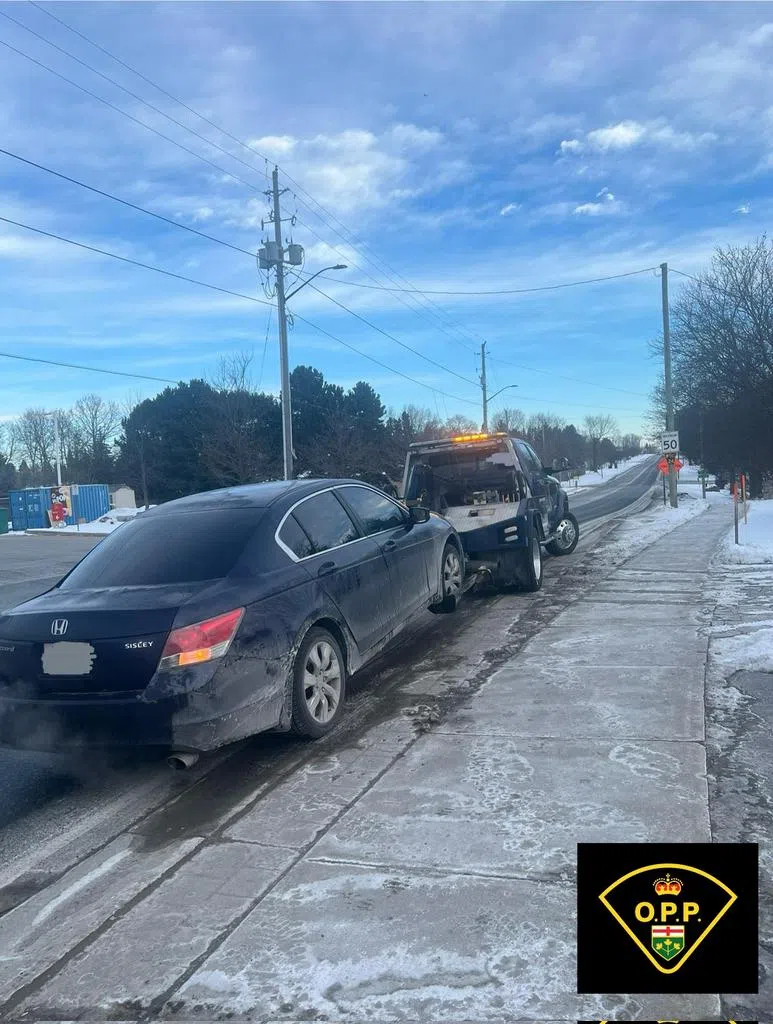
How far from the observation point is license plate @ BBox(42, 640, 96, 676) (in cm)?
425

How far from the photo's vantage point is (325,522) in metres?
5.88

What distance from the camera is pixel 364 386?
53031mm

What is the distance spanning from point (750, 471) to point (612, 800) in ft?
129

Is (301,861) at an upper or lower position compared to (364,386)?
lower

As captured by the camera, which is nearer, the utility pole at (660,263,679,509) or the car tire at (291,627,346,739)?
the car tire at (291,627,346,739)

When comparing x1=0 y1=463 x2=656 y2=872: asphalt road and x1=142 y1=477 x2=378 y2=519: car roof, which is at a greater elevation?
Result: x1=142 y1=477 x2=378 y2=519: car roof

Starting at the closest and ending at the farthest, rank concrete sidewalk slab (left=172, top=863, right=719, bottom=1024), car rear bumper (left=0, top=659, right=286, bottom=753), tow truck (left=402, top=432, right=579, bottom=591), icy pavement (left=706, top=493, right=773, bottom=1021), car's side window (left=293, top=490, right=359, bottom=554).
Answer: concrete sidewalk slab (left=172, top=863, right=719, bottom=1024) → icy pavement (left=706, top=493, right=773, bottom=1021) → car rear bumper (left=0, top=659, right=286, bottom=753) → car's side window (left=293, top=490, right=359, bottom=554) → tow truck (left=402, top=432, right=579, bottom=591)

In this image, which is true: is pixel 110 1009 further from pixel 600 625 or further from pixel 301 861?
pixel 600 625

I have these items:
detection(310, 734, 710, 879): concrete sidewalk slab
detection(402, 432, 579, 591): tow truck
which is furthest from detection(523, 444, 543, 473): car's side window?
detection(310, 734, 710, 879): concrete sidewalk slab

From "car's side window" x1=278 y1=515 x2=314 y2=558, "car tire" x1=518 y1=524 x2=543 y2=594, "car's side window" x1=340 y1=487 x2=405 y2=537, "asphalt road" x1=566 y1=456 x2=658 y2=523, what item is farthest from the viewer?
"asphalt road" x1=566 y1=456 x2=658 y2=523

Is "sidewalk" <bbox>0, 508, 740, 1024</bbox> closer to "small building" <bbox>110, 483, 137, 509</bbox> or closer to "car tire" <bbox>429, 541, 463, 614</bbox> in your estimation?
"car tire" <bbox>429, 541, 463, 614</bbox>

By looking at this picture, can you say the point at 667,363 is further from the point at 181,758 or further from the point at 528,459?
the point at 181,758

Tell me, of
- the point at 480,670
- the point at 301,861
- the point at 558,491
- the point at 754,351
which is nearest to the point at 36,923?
the point at 301,861

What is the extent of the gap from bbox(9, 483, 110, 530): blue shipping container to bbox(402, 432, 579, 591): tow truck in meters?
35.2
